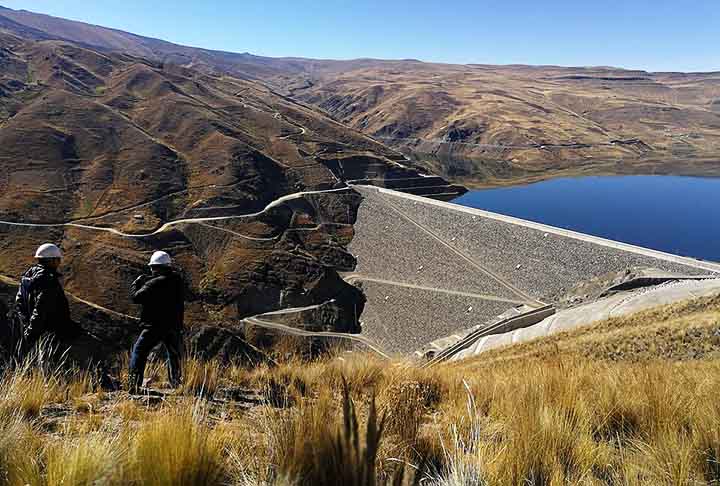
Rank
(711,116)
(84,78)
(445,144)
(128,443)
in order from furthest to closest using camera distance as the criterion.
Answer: (711,116)
(445,144)
(84,78)
(128,443)

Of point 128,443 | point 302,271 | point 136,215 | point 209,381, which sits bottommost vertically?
point 302,271

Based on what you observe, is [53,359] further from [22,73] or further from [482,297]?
[22,73]

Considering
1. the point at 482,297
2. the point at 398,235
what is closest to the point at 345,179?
the point at 398,235

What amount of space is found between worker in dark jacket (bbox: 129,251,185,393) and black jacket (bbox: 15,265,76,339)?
2.23 feet

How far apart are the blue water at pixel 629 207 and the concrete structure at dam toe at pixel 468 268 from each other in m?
19.6

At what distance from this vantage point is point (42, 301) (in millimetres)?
4621

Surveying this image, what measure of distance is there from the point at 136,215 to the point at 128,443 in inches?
1661

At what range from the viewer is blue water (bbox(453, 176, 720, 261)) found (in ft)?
155

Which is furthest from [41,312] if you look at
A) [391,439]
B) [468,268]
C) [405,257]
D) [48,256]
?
[405,257]

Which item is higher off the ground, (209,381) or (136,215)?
(209,381)

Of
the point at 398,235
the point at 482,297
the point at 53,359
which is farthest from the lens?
the point at 398,235

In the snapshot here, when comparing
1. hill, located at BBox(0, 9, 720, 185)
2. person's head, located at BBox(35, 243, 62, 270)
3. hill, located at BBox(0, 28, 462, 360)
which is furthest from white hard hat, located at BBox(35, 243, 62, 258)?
hill, located at BBox(0, 9, 720, 185)

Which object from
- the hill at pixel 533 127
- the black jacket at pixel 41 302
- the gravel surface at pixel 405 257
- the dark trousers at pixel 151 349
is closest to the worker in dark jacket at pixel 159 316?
the dark trousers at pixel 151 349

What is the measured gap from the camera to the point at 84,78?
7681 cm
